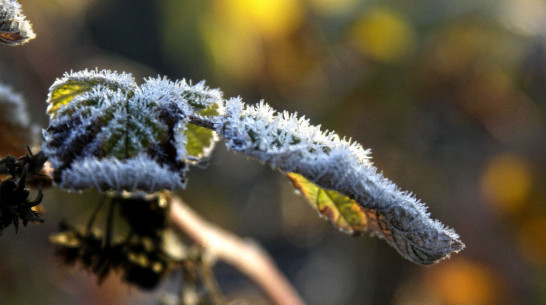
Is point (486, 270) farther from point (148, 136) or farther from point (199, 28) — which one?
point (148, 136)

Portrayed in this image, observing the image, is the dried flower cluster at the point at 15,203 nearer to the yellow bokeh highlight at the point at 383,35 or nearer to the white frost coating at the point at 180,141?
the white frost coating at the point at 180,141

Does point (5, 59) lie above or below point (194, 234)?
above

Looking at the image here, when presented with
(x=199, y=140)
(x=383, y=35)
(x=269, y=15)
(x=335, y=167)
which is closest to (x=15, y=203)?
(x=199, y=140)

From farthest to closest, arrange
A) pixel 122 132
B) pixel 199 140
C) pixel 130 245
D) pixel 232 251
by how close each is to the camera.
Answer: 1. pixel 232 251
2. pixel 130 245
3. pixel 199 140
4. pixel 122 132

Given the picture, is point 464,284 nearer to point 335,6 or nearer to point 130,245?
point 335,6

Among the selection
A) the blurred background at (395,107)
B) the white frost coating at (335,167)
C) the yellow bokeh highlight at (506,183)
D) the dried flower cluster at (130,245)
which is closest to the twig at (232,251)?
the dried flower cluster at (130,245)

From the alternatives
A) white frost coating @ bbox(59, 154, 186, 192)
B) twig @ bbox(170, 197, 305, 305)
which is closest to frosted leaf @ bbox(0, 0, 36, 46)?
white frost coating @ bbox(59, 154, 186, 192)

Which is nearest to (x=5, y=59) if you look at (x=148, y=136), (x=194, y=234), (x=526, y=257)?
(x=194, y=234)
